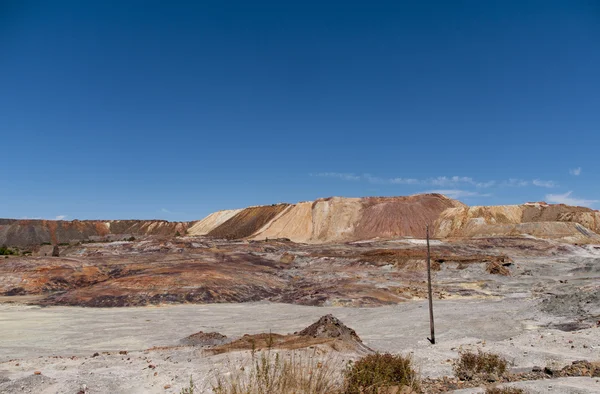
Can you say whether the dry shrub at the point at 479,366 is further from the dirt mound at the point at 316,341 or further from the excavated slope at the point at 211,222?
the excavated slope at the point at 211,222

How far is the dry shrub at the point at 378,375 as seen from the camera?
25.8ft

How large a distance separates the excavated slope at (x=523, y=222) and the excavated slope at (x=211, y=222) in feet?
209

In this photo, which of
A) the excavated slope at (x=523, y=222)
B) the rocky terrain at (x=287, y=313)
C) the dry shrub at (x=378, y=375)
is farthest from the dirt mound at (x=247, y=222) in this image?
the dry shrub at (x=378, y=375)

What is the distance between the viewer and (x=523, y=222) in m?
97.2

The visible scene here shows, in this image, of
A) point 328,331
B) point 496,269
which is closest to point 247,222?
point 496,269

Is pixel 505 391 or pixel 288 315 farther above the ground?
pixel 505 391

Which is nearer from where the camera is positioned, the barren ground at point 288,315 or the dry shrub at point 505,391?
the dry shrub at point 505,391

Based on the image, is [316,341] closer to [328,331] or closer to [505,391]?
[328,331]

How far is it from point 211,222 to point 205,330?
373 feet

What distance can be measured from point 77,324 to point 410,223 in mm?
82567

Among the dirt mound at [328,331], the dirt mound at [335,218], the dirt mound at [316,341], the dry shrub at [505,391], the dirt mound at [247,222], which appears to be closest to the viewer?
the dry shrub at [505,391]

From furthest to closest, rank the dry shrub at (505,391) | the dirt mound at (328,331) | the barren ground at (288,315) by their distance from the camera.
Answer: the dirt mound at (328,331) → the barren ground at (288,315) → the dry shrub at (505,391)

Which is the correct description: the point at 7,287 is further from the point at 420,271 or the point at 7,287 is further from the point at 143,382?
the point at 420,271

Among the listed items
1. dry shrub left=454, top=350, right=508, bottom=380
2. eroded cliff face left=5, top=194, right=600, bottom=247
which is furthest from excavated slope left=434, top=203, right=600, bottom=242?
dry shrub left=454, top=350, right=508, bottom=380
